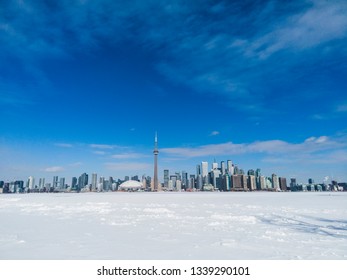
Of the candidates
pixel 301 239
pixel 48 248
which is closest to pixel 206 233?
pixel 301 239

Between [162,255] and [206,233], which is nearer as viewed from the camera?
[162,255]
